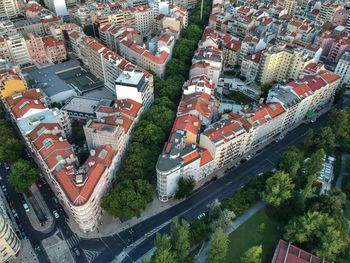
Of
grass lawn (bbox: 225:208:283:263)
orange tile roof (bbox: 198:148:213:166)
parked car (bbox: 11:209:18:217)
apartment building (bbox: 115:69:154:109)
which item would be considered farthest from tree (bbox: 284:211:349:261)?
parked car (bbox: 11:209:18:217)

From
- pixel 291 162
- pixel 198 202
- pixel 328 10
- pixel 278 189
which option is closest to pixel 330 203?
pixel 278 189

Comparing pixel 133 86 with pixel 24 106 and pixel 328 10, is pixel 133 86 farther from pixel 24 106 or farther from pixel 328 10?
pixel 328 10

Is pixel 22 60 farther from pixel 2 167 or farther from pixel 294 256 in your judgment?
pixel 294 256

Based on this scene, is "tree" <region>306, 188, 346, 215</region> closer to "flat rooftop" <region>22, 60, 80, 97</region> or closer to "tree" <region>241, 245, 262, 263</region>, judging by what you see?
"tree" <region>241, 245, 262, 263</region>

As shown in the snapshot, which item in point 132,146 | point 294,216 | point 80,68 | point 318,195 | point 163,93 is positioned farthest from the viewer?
point 80,68

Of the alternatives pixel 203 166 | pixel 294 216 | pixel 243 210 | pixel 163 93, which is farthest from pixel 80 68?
pixel 294 216

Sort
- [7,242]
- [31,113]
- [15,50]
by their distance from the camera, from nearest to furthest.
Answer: [7,242] < [31,113] < [15,50]
